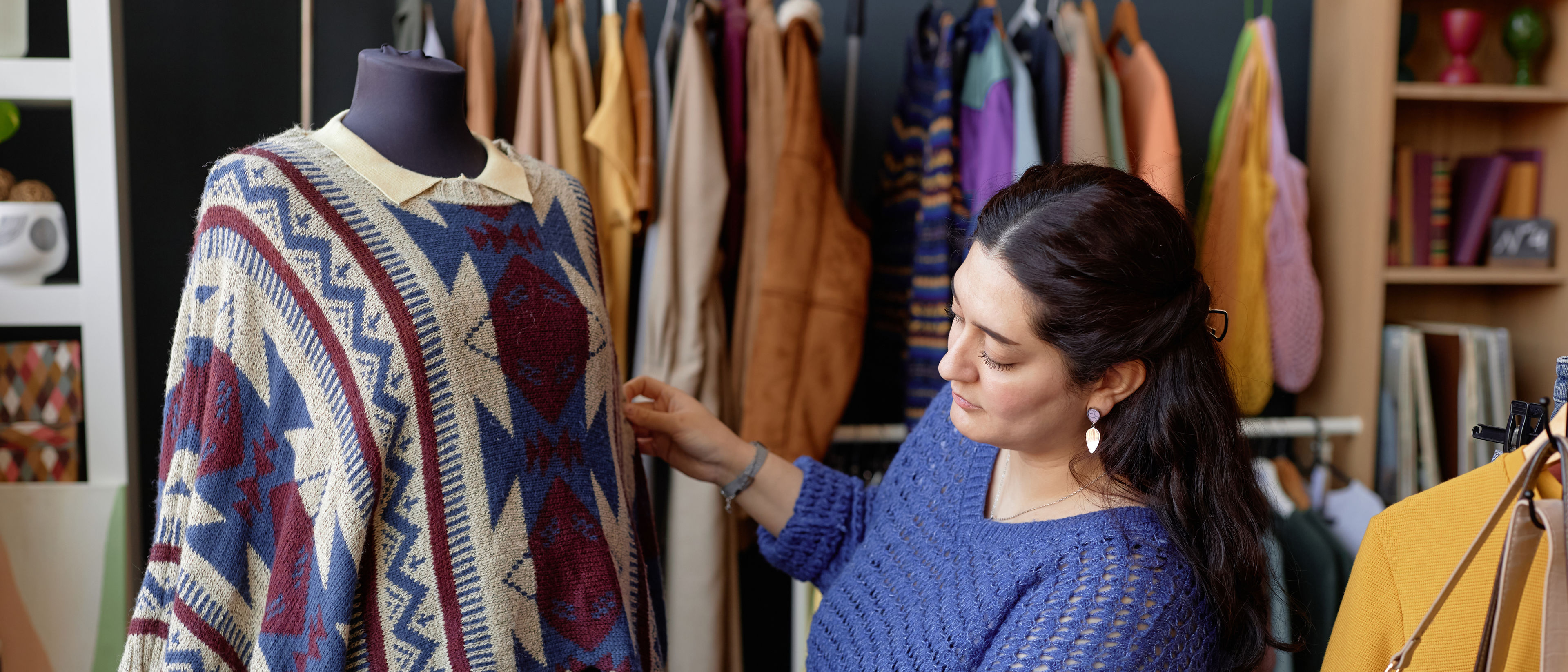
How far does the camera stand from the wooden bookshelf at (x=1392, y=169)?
2072 millimetres

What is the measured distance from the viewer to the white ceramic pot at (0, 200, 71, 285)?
1.40 metres

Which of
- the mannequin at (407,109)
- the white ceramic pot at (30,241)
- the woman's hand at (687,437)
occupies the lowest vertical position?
the woman's hand at (687,437)

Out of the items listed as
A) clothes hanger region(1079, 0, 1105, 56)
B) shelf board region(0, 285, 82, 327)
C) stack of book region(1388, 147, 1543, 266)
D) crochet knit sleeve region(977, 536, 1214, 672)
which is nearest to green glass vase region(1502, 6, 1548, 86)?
stack of book region(1388, 147, 1543, 266)

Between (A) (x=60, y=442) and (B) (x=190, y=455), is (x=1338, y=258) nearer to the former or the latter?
(B) (x=190, y=455)

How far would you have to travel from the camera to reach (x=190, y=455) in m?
0.85

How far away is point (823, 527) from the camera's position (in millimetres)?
1287

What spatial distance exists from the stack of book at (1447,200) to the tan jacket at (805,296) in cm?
124

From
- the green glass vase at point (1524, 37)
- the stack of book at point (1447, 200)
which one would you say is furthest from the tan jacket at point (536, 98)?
the green glass vase at point (1524, 37)

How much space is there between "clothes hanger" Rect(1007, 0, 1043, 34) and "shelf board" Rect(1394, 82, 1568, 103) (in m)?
0.77

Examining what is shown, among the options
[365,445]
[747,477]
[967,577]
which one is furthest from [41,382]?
[967,577]

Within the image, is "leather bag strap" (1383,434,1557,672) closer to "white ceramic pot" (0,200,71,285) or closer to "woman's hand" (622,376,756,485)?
"woman's hand" (622,376,756,485)

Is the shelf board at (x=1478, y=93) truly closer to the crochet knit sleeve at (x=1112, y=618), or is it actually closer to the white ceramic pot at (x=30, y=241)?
the crochet knit sleeve at (x=1112, y=618)

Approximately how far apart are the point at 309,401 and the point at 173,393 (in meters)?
0.12

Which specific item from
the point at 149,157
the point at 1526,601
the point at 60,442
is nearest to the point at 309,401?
the point at 60,442
